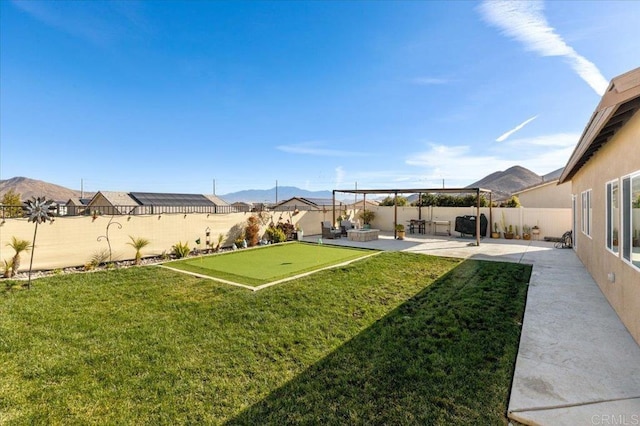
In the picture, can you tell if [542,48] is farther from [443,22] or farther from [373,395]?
[373,395]

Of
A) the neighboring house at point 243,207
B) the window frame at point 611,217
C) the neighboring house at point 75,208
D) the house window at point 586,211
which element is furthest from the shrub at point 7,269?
the house window at point 586,211

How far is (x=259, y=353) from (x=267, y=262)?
18.5ft

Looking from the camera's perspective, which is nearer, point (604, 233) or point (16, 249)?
point (604, 233)

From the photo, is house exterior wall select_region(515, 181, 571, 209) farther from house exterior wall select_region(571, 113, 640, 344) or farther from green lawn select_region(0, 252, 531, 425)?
green lawn select_region(0, 252, 531, 425)

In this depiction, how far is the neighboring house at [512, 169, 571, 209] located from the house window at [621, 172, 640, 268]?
1547 centimetres

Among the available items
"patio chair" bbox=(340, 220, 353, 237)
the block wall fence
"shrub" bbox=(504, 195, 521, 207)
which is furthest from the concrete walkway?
"shrub" bbox=(504, 195, 521, 207)

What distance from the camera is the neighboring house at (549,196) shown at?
17.6 metres

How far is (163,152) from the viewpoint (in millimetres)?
30703

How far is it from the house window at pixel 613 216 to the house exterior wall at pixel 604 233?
128 millimetres

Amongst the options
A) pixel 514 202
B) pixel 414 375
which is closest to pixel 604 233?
pixel 414 375

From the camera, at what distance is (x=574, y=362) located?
3299 millimetres

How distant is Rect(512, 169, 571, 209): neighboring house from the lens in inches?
693

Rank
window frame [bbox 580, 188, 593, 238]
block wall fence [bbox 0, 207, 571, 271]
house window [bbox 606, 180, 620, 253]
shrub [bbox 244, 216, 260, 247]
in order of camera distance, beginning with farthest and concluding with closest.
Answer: shrub [bbox 244, 216, 260, 247], block wall fence [bbox 0, 207, 571, 271], window frame [bbox 580, 188, 593, 238], house window [bbox 606, 180, 620, 253]

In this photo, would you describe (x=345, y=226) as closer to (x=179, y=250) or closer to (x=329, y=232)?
(x=329, y=232)
